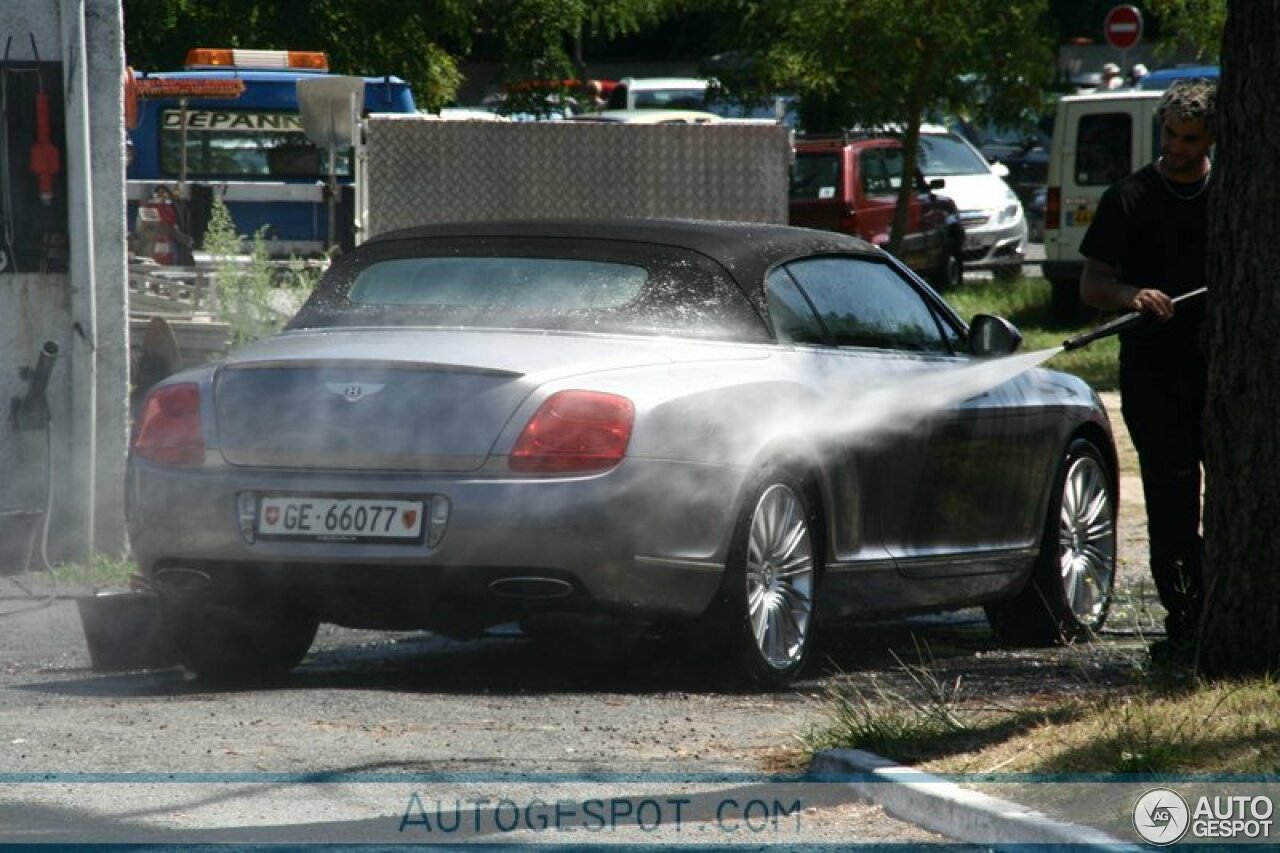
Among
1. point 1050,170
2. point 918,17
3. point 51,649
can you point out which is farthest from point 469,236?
point 1050,170

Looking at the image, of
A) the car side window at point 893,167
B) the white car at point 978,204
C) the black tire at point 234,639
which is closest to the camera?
the black tire at point 234,639

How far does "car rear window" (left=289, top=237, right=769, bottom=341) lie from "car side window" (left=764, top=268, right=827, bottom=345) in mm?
98

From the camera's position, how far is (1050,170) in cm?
2358

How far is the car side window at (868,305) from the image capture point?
25.7 feet

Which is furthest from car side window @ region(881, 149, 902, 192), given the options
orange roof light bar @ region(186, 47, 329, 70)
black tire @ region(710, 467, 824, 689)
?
black tire @ region(710, 467, 824, 689)

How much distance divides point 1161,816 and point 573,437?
2.18 m

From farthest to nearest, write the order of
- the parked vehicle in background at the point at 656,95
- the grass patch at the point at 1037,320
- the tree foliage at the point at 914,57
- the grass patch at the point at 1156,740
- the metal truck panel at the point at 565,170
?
the parked vehicle in background at the point at 656,95 → the tree foliage at the point at 914,57 → the grass patch at the point at 1037,320 → the metal truck panel at the point at 565,170 → the grass patch at the point at 1156,740

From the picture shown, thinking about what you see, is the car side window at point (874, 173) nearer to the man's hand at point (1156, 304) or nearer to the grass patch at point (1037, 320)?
the grass patch at point (1037, 320)

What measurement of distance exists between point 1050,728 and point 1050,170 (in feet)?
59.8

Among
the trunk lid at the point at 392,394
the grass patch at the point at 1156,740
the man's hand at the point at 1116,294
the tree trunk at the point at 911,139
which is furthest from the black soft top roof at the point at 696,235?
the tree trunk at the point at 911,139

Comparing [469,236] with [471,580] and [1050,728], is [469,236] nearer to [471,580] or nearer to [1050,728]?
[471,580]

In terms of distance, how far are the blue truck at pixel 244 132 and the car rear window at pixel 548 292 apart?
1270 centimetres

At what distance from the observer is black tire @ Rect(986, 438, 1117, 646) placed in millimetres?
8664

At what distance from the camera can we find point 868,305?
26.5 feet
